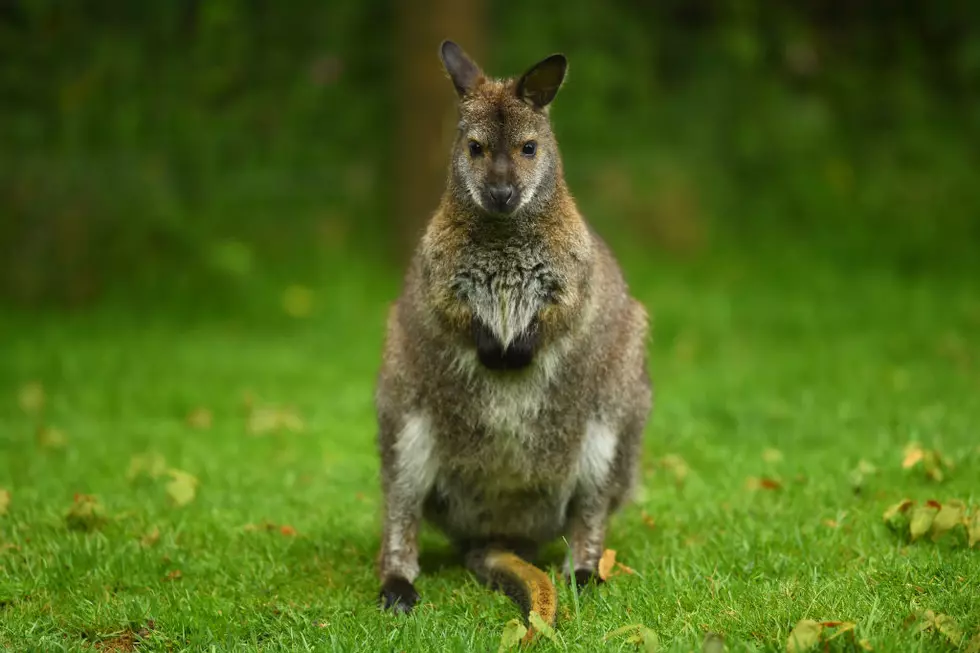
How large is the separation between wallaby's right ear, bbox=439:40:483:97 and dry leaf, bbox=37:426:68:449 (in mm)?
3532

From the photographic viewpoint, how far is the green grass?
3799 millimetres

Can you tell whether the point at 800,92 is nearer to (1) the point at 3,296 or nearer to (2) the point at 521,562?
(1) the point at 3,296

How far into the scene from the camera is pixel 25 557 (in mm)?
4410

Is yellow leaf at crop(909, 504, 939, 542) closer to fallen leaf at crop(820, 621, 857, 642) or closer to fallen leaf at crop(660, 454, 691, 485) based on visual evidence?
fallen leaf at crop(820, 621, 857, 642)

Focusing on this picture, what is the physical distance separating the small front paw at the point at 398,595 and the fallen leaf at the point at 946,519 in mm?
1763

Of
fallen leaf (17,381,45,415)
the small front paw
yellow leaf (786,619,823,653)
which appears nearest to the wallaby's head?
the small front paw

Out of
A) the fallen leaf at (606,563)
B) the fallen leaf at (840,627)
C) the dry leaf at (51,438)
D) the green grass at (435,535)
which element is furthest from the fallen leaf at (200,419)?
the fallen leaf at (840,627)

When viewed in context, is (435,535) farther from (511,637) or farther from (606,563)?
(511,637)

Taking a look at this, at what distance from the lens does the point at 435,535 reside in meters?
5.23

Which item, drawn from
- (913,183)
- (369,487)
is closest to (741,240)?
(913,183)

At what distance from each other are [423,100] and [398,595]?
672 centimetres

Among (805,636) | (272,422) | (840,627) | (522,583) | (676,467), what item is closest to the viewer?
(805,636)

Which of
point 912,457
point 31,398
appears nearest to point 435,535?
point 912,457

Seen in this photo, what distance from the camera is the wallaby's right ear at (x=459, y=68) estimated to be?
14.4 ft
